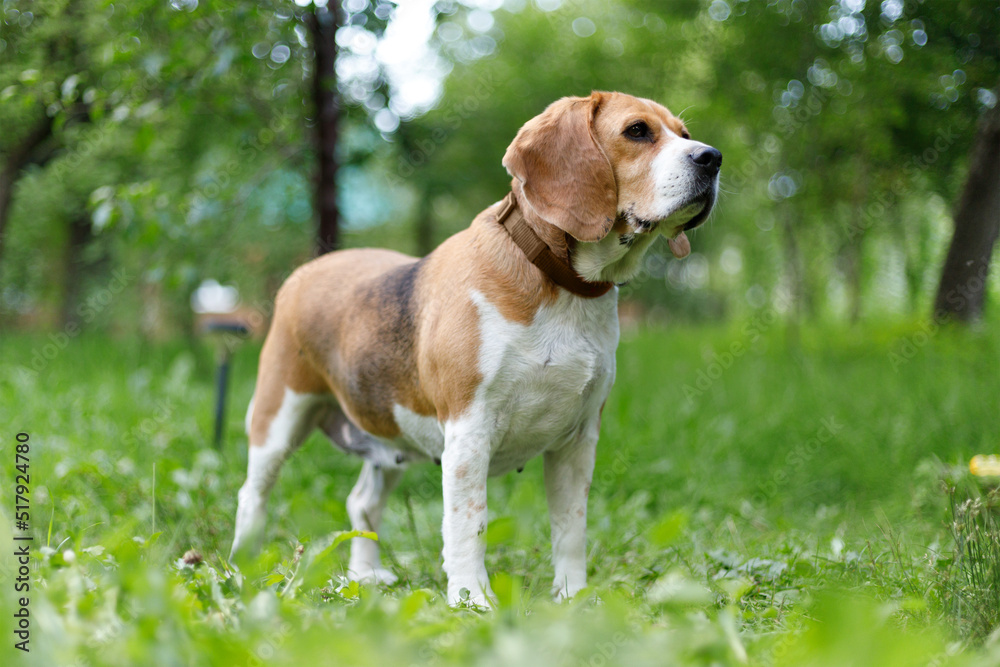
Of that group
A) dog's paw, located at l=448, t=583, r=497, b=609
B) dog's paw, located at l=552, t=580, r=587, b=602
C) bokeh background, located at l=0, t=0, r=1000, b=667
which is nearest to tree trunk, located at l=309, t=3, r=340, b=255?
bokeh background, located at l=0, t=0, r=1000, b=667

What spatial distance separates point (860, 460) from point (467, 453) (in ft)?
10.6

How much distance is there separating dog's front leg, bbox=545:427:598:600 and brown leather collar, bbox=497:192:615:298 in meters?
0.59

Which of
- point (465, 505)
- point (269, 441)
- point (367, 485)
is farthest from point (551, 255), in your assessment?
point (367, 485)

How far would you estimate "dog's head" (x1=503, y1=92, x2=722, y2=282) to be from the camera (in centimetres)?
261

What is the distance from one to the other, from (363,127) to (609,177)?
18.4ft

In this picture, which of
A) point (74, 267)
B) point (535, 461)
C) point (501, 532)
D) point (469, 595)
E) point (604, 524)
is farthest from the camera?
point (74, 267)

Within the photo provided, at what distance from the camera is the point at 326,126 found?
5.83 meters

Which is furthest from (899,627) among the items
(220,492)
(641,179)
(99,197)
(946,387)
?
(99,197)

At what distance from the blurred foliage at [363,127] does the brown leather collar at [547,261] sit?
3.18 ft

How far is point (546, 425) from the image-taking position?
2.77 meters

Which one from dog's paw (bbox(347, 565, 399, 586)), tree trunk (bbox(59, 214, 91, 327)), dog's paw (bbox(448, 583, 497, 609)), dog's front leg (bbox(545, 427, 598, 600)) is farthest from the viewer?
tree trunk (bbox(59, 214, 91, 327))

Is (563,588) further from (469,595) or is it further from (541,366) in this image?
(541,366)

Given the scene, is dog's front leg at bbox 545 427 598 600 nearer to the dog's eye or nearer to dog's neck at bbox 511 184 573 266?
dog's neck at bbox 511 184 573 266

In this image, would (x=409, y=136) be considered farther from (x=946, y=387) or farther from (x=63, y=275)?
(x=63, y=275)
